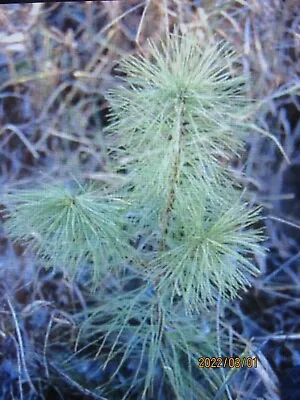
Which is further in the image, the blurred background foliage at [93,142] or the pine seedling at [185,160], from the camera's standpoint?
the blurred background foliage at [93,142]

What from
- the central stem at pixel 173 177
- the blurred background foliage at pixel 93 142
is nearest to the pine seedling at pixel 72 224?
the central stem at pixel 173 177

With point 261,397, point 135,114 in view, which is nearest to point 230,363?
point 261,397

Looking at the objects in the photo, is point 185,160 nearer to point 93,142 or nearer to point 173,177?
point 173,177

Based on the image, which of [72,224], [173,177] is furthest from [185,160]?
[72,224]

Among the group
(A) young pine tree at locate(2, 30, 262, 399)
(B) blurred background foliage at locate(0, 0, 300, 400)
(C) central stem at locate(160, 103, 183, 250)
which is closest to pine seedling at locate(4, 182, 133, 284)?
(A) young pine tree at locate(2, 30, 262, 399)

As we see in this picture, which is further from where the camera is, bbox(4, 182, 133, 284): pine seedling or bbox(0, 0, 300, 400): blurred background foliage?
bbox(0, 0, 300, 400): blurred background foliage

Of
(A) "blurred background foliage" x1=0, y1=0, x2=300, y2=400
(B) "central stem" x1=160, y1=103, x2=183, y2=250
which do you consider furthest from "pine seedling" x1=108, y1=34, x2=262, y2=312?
(A) "blurred background foliage" x1=0, y1=0, x2=300, y2=400

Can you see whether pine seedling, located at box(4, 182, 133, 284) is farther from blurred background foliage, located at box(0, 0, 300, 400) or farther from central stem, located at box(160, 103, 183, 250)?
blurred background foliage, located at box(0, 0, 300, 400)

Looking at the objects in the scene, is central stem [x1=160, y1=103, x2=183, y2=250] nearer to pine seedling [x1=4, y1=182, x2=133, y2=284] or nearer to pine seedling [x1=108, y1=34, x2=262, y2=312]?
pine seedling [x1=108, y1=34, x2=262, y2=312]

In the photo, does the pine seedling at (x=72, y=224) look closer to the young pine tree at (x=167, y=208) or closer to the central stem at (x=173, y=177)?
the young pine tree at (x=167, y=208)

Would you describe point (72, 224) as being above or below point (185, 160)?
below
